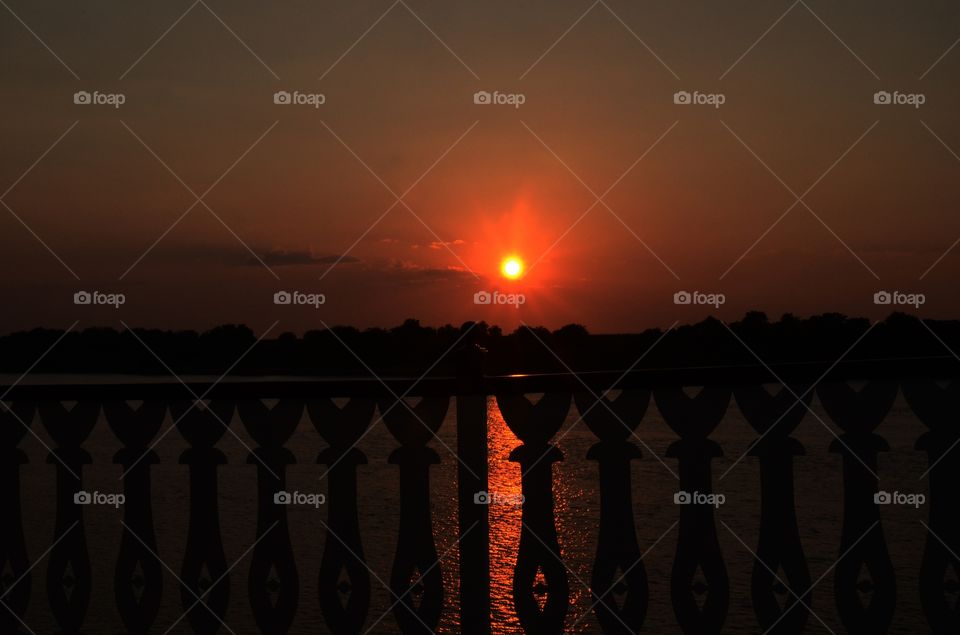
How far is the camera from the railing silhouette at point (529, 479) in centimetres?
324

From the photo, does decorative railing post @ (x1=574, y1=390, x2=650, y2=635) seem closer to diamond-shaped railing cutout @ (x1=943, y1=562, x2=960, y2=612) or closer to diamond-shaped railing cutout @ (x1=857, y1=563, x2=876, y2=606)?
diamond-shaped railing cutout @ (x1=857, y1=563, x2=876, y2=606)

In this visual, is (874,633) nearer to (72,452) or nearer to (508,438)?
(72,452)

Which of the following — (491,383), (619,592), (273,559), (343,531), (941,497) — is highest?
(491,383)

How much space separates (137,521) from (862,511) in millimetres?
2682

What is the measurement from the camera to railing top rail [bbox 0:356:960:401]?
3172 millimetres

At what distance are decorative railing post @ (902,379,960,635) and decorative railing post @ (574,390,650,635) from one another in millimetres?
1005

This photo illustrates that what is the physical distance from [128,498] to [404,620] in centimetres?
113

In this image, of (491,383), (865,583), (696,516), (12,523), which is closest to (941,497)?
(865,583)

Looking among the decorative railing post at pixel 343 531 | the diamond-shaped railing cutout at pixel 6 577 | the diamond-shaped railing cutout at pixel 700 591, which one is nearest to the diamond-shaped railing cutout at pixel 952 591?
the diamond-shaped railing cutout at pixel 700 591

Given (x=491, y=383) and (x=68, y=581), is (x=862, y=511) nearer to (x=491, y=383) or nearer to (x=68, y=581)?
(x=491, y=383)

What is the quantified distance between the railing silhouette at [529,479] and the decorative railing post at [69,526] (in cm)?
1

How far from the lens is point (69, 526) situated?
11.7 feet

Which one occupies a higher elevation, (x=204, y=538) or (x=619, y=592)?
(x=204, y=538)

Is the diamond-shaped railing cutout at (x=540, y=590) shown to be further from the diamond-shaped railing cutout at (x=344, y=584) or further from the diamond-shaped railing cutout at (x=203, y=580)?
the diamond-shaped railing cutout at (x=203, y=580)
